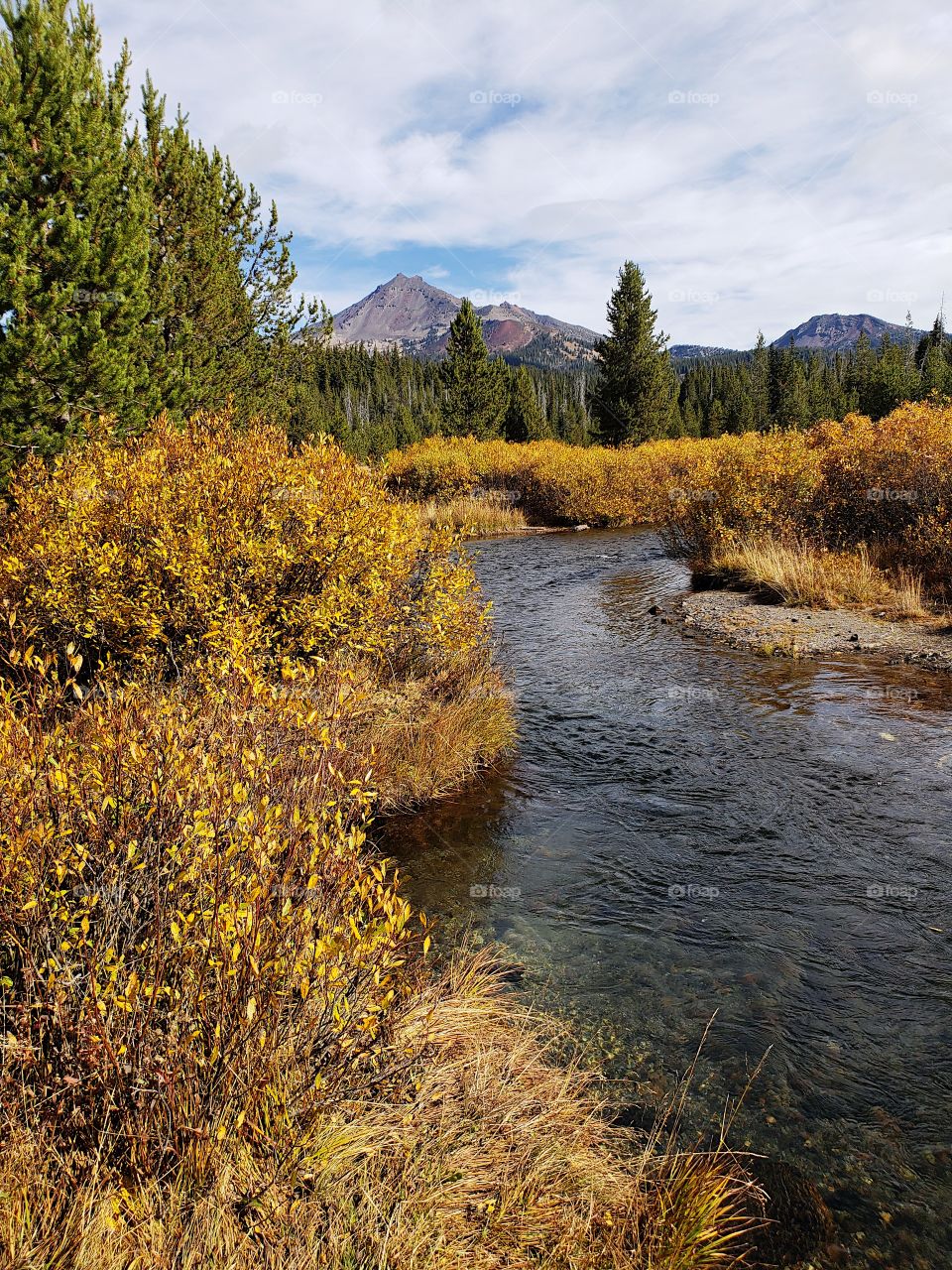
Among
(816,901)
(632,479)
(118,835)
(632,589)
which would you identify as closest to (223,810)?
(118,835)

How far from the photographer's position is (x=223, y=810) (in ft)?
10.6

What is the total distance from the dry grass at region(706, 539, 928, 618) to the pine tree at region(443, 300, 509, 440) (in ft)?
104

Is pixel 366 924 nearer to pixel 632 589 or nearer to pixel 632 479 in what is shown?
pixel 632 589

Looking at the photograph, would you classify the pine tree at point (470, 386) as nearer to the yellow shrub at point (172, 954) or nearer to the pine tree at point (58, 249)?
the pine tree at point (58, 249)

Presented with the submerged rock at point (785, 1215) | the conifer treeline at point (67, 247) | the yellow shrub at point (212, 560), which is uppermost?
the conifer treeline at point (67, 247)

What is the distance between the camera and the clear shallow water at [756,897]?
3656 mm

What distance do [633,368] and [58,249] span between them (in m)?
38.2

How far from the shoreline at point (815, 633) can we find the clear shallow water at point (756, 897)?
0.81 meters

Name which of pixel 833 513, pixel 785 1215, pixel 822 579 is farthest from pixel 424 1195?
pixel 833 513

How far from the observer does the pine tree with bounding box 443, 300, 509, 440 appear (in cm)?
4481

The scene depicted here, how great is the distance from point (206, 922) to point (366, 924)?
0.66 metres

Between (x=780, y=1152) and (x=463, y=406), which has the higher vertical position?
(x=463, y=406)

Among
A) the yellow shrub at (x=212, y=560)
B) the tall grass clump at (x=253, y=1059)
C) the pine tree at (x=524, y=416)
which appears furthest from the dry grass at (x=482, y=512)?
the tall grass clump at (x=253, y=1059)

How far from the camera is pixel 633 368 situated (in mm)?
44094
